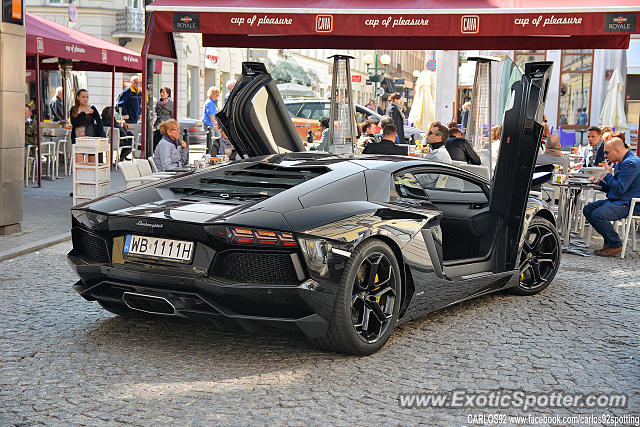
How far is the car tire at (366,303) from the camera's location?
16.4 ft

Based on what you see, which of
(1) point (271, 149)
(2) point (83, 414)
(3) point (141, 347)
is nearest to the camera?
(2) point (83, 414)

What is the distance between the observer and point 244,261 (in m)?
4.85

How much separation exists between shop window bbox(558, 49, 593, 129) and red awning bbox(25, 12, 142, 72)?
60.7ft

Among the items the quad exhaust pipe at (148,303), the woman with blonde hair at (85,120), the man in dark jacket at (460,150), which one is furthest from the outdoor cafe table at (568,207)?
the woman with blonde hair at (85,120)

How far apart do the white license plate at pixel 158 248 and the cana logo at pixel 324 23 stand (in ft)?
26.0

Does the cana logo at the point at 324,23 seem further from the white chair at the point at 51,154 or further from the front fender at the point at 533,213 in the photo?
the white chair at the point at 51,154

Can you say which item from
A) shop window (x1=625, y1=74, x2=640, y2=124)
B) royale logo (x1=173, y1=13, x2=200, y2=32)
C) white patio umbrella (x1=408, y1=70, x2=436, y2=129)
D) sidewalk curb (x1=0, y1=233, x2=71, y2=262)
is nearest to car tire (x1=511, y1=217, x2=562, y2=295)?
sidewalk curb (x1=0, y1=233, x2=71, y2=262)

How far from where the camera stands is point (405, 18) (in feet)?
40.4

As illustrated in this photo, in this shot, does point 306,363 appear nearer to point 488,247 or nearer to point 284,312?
point 284,312

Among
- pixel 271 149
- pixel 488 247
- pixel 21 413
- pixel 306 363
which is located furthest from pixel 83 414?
pixel 271 149

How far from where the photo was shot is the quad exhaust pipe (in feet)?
16.3

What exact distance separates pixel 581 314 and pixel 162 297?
11.3ft

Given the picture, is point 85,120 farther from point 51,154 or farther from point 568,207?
point 568,207

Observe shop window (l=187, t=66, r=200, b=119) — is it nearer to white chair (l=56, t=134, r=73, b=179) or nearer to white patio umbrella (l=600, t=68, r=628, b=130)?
white patio umbrella (l=600, t=68, r=628, b=130)
